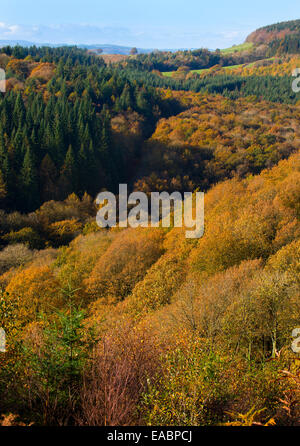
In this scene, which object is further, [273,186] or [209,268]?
[273,186]

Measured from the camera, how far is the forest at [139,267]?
1116 centimetres

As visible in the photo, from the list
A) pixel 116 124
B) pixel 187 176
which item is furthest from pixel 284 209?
pixel 116 124

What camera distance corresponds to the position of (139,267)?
40.7 metres

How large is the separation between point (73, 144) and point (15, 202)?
966 inches

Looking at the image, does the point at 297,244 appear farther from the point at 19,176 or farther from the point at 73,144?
the point at 73,144

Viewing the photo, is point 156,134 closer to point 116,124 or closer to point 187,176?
point 116,124

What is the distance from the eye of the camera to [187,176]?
95688 millimetres

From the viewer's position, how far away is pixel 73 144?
82.9 metres

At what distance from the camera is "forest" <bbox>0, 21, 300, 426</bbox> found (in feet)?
36.6

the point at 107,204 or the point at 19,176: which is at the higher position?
the point at 19,176

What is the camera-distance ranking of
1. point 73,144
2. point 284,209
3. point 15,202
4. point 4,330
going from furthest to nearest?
point 73,144 < point 15,202 < point 284,209 < point 4,330
